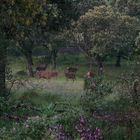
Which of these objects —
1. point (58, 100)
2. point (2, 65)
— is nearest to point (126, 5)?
point (58, 100)

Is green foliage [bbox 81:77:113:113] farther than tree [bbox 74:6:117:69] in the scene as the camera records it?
No

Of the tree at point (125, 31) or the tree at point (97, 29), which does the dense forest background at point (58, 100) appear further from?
the tree at point (125, 31)

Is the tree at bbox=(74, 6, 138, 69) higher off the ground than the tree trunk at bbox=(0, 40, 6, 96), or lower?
lower

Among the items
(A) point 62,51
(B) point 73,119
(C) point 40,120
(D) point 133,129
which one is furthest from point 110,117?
(A) point 62,51

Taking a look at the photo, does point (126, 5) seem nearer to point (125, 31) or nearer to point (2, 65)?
point (125, 31)

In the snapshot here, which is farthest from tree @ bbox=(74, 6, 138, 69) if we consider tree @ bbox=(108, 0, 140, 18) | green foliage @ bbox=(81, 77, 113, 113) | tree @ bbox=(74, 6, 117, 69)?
green foliage @ bbox=(81, 77, 113, 113)

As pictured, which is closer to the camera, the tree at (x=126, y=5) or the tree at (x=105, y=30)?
the tree at (x=105, y=30)

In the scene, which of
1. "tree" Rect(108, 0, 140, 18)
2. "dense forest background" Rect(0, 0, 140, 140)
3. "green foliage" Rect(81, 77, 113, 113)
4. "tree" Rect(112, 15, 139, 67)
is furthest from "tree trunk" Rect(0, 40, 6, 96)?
"tree" Rect(108, 0, 140, 18)

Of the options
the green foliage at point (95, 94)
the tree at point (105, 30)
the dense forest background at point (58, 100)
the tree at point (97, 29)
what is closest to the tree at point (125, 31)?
the tree at point (105, 30)

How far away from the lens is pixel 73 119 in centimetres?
905

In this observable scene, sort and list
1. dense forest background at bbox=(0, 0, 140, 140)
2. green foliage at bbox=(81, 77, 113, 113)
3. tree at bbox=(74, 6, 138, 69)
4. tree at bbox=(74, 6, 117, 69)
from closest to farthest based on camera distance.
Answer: dense forest background at bbox=(0, 0, 140, 140), green foliage at bbox=(81, 77, 113, 113), tree at bbox=(74, 6, 117, 69), tree at bbox=(74, 6, 138, 69)

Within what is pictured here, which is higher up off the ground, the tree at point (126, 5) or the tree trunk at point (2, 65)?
the tree trunk at point (2, 65)

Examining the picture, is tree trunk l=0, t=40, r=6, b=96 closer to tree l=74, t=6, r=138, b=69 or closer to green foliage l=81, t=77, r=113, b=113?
green foliage l=81, t=77, r=113, b=113

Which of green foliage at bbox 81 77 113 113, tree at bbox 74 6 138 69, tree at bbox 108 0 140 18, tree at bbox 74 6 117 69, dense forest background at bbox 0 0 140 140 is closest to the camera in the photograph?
dense forest background at bbox 0 0 140 140
